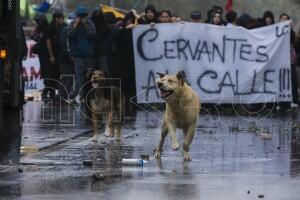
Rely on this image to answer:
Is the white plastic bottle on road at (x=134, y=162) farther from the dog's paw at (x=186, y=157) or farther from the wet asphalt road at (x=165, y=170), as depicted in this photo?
the dog's paw at (x=186, y=157)

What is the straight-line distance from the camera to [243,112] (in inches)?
739

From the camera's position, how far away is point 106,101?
45.3 ft

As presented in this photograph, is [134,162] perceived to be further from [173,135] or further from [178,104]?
[178,104]

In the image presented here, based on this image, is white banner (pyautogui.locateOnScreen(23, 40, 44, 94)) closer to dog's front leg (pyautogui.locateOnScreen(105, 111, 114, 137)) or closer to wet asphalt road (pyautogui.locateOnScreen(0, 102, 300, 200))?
wet asphalt road (pyautogui.locateOnScreen(0, 102, 300, 200))

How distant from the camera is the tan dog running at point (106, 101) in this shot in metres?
13.7

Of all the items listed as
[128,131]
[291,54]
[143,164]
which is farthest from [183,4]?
[143,164]

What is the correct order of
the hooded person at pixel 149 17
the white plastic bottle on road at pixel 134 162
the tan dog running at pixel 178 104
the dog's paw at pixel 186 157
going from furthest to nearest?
the hooded person at pixel 149 17
the tan dog running at pixel 178 104
the dog's paw at pixel 186 157
the white plastic bottle on road at pixel 134 162

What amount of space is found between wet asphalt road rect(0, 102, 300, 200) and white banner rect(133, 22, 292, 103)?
14.5ft

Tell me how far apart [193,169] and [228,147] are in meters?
2.48

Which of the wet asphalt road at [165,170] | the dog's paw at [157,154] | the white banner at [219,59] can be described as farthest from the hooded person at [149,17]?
the dog's paw at [157,154]

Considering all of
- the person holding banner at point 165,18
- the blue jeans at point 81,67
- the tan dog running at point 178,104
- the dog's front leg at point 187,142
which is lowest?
the dog's front leg at point 187,142

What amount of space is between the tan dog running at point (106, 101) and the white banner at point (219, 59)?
5.32 m

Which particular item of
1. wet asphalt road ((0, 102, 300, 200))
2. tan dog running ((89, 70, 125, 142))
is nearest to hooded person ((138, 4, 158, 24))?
wet asphalt road ((0, 102, 300, 200))

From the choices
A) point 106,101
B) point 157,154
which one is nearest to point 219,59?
point 106,101
